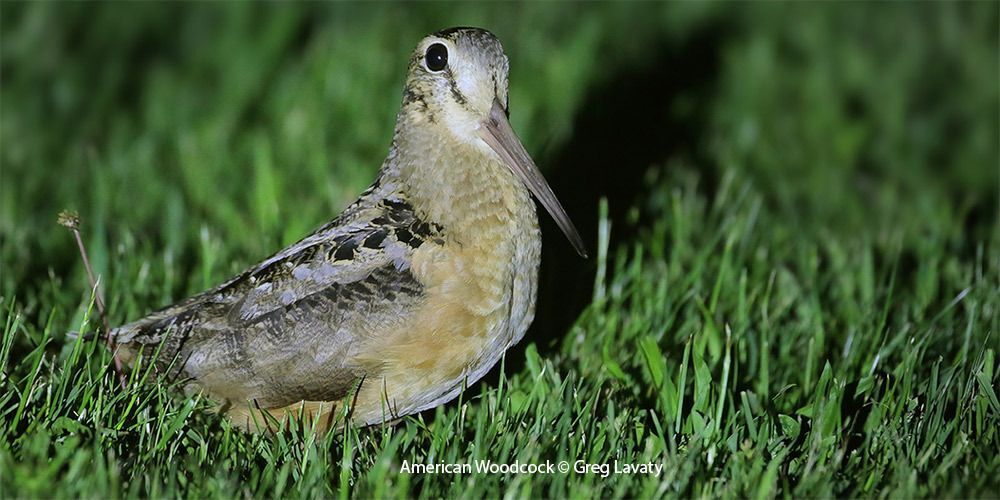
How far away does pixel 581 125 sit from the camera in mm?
6934

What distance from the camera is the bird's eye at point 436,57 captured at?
3.82 m

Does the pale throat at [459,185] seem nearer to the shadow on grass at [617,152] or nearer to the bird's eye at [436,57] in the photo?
the bird's eye at [436,57]

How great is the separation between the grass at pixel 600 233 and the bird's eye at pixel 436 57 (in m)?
1.02

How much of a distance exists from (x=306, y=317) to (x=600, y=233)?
1.54m

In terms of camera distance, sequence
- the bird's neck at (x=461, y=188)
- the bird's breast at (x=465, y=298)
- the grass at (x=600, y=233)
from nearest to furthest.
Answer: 1. the grass at (x=600, y=233)
2. the bird's breast at (x=465, y=298)
3. the bird's neck at (x=461, y=188)

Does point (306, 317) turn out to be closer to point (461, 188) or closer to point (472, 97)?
point (461, 188)

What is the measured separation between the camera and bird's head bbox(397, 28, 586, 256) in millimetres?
3773

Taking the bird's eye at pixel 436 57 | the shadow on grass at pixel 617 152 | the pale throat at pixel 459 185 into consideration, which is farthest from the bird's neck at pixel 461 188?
the shadow on grass at pixel 617 152

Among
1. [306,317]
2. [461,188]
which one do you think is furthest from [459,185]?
[306,317]

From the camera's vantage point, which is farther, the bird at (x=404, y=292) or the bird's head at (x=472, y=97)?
the bird's head at (x=472, y=97)

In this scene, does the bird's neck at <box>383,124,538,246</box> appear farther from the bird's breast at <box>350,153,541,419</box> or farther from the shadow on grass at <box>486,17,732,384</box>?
the shadow on grass at <box>486,17,732,384</box>

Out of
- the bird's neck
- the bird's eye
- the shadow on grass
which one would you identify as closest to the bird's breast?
the bird's neck

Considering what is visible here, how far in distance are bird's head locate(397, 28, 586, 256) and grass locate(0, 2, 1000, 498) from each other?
2.24ft

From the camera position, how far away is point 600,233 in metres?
4.80
